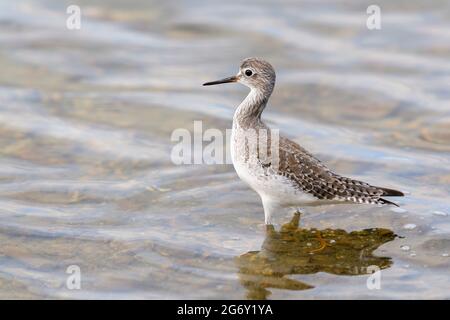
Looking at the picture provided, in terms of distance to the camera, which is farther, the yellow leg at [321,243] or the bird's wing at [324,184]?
the bird's wing at [324,184]

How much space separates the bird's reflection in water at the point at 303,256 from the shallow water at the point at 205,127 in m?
0.03

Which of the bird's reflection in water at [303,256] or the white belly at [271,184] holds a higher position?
the white belly at [271,184]

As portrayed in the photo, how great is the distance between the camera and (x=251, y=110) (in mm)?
10453

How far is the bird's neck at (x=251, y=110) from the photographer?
408 inches

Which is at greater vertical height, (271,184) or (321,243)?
(271,184)

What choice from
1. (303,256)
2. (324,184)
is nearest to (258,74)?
(324,184)

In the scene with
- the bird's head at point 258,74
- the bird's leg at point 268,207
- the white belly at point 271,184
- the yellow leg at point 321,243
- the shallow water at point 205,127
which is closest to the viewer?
the shallow water at point 205,127

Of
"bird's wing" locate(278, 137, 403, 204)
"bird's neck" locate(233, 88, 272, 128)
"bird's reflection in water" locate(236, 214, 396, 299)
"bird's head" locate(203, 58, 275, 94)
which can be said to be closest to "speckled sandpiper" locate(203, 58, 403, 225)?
"bird's wing" locate(278, 137, 403, 204)

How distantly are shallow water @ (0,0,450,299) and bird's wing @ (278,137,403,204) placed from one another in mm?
495

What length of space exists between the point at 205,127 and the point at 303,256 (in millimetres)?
4561

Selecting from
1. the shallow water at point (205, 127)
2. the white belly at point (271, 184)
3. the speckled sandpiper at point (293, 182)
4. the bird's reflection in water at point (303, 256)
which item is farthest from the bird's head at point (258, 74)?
the bird's reflection in water at point (303, 256)

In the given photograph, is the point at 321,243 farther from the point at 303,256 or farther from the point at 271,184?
the point at 271,184

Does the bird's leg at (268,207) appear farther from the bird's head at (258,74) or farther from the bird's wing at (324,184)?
the bird's head at (258,74)

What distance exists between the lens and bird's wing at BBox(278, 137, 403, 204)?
32.0ft
